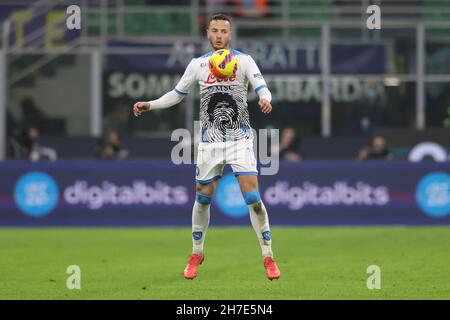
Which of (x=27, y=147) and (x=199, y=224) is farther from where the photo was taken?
(x=27, y=147)

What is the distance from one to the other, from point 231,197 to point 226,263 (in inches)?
271

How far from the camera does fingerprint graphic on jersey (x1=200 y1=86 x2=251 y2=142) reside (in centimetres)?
1098

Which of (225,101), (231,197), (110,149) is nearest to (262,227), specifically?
(225,101)

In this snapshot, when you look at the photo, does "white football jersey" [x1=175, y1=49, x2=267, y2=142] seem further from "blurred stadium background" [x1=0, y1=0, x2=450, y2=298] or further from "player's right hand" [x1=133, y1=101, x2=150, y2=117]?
"blurred stadium background" [x1=0, y1=0, x2=450, y2=298]

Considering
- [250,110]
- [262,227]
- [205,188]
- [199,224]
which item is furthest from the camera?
[250,110]

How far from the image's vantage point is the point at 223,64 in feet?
35.6

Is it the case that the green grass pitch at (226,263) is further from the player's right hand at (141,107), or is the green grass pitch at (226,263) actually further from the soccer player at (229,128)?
the player's right hand at (141,107)

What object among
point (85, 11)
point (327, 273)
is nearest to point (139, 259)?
point (327, 273)

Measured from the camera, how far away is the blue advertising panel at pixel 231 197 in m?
20.5

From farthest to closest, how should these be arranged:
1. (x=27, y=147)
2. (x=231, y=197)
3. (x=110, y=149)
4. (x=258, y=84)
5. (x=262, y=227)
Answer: (x=27, y=147), (x=110, y=149), (x=231, y=197), (x=262, y=227), (x=258, y=84)

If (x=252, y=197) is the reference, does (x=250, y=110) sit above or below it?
above

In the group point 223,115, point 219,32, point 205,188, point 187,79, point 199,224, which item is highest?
point 219,32

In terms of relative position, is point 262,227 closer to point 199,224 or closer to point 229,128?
point 199,224

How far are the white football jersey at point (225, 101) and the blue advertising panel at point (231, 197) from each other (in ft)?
30.9
